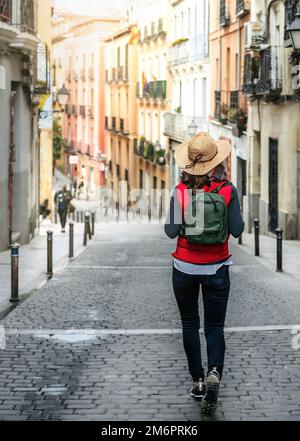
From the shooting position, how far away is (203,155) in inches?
254

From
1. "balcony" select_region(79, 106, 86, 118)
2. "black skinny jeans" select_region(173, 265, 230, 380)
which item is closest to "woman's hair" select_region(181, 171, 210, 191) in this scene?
"black skinny jeans" select_region(173, 265, 230, 380)

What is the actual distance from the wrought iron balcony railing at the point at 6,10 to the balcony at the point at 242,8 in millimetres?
10155

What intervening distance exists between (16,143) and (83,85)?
163 feet

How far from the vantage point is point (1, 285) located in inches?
512

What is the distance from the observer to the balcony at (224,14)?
31789mm

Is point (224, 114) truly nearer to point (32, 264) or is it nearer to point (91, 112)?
point (32, 264)

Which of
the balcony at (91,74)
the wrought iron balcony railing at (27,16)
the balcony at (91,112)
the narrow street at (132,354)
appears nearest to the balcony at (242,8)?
the wrought iron balcony railing at (27,16)

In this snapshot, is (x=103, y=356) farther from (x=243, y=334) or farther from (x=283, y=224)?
(x=283, y=224)

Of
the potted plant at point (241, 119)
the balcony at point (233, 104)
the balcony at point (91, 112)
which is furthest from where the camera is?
the balcony at point (91, 112)

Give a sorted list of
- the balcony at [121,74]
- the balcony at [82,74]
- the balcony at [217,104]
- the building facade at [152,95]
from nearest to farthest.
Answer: the balcony at [217,104] → the building facade at [152,95] → the balcony at [121,74] → the balcony at [82,74]

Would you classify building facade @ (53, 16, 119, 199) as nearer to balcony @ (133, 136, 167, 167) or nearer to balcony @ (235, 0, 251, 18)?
balcony @ (133, 136, 167, 167)

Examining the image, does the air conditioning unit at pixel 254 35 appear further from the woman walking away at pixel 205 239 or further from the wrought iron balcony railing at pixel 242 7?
the woman walking away at pixel 205 239

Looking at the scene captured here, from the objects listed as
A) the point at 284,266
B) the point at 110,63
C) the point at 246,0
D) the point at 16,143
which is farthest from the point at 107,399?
the point at 110,63

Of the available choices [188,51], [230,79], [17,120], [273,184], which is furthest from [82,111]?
[17,120]
